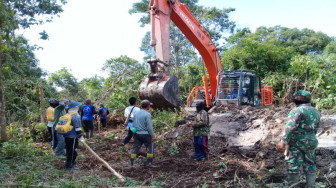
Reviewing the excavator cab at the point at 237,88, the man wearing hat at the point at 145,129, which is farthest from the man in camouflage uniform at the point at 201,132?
the excavator cab at the point at 237,88

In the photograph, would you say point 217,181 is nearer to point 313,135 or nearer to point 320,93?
point 313,135

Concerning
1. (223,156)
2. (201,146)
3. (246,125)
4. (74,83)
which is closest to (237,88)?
(246,125)

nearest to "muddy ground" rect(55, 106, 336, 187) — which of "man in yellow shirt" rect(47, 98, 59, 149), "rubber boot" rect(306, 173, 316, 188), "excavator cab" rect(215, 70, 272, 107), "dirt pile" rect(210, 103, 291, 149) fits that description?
"dirt pile" rect(210, 103, 291, 149)

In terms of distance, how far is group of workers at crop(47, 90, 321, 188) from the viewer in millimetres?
4297

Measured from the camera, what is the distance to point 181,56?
3108 cm

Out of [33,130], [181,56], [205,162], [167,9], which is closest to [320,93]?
[167,9]

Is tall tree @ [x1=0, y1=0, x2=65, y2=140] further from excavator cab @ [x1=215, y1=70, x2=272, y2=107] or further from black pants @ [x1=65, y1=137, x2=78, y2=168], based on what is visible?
excavator cab @ [x1=215, y1=70, x2=272, y2=107]

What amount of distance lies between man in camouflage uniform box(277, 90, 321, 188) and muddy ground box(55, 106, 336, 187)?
0.32 metres

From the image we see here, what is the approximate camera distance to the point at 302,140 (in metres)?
4.30

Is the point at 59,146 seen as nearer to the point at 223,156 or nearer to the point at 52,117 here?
the point at 52,117

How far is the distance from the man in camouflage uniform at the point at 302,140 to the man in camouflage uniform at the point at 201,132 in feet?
7.28

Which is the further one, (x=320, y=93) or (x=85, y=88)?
(x=85, y=88)

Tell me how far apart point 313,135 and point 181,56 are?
27158mm

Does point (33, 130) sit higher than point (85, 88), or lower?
lower
